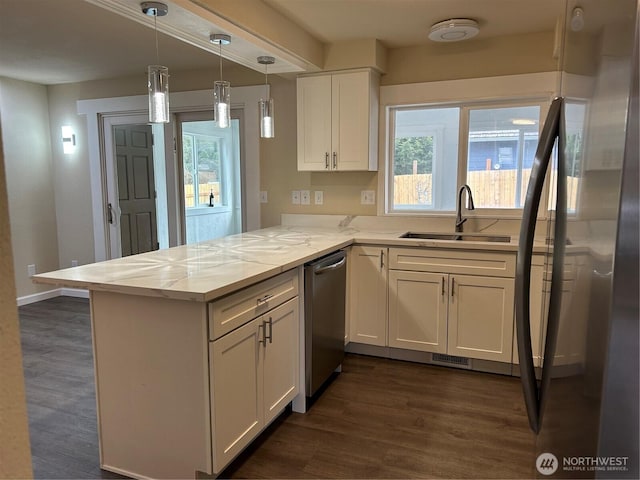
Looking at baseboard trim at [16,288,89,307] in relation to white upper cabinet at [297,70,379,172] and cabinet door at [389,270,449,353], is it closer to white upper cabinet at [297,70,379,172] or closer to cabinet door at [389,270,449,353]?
white upper cabinet at [297,70,379,172]

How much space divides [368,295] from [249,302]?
1.39 meters

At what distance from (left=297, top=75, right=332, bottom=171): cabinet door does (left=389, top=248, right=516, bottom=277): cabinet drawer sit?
3.13ft

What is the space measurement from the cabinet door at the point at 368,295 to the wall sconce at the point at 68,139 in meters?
3.38

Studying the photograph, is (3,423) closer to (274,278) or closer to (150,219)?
(274,278)

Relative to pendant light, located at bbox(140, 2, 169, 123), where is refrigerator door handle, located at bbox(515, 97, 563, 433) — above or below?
below

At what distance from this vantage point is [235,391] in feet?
6.34

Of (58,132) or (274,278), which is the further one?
(58,132)

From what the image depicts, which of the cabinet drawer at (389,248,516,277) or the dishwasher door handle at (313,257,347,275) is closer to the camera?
the dishwasher door handle at (313,257,347,275)

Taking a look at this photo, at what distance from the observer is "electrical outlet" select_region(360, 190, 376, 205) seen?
371 cm

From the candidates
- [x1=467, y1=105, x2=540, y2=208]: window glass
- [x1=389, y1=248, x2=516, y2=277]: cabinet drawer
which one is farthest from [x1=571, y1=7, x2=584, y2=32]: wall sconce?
[x1=467, y1=105, x2=540, y2=208]: window glass

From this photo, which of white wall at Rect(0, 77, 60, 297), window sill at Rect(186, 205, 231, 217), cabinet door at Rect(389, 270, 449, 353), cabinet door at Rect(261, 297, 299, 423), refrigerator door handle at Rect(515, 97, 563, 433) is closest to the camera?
refrigerator door handle at Rect(515, 97, 563, 433)

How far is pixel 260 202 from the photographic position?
13.3 feet

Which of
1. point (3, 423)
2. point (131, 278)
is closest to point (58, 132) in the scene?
point (131, 278)

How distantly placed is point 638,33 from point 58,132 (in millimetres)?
5415
